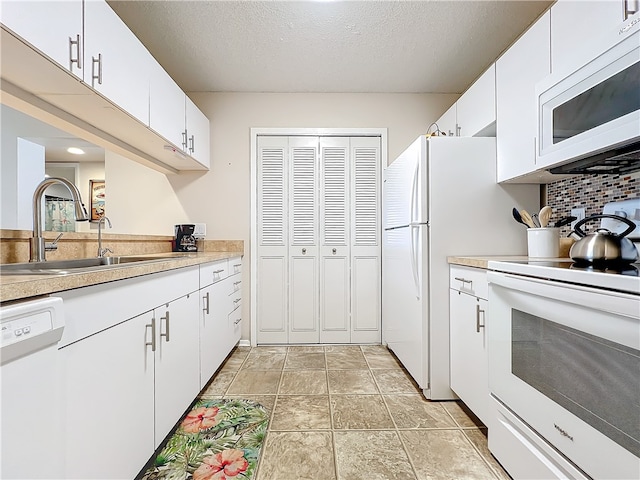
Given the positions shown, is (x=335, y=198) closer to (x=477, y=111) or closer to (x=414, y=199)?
(x=414, y=199)

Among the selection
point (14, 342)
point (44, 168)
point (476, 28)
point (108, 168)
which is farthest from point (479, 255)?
point (108, 168)

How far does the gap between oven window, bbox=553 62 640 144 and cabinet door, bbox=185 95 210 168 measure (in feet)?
7.95

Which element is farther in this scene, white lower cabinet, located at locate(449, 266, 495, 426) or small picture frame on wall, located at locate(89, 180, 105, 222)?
small picture frame on wall, located at locate(89, 180, 105, 222)

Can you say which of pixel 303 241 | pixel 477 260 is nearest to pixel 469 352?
pixel 477 260

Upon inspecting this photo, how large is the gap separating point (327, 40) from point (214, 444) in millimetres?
2579

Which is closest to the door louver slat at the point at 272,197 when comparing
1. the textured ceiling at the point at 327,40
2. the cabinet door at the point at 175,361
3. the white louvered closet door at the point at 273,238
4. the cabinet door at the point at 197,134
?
the white louvered closet door at the point at 273,238

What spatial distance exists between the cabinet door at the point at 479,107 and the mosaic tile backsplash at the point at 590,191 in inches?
22.7

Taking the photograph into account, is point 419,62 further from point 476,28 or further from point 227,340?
point 227,340

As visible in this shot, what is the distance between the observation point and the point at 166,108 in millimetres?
2303

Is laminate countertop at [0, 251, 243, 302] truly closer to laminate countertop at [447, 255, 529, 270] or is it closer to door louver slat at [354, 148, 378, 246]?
laminate countertop at [447, 255, 529, 270]

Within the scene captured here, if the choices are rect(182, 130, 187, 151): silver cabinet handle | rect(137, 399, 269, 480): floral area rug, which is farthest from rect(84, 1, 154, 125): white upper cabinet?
rect(137, 399, 269, 480): floral area rug

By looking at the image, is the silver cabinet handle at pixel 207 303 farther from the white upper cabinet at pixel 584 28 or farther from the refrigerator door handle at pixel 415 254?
→ the white upper cabinet at pixel 584 28

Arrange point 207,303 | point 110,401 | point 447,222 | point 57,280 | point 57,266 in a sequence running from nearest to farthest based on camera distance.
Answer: point 57,280
point 110,401
point 57,266
point 447,222
point 207,303

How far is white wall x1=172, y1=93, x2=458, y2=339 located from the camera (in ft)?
11.0
